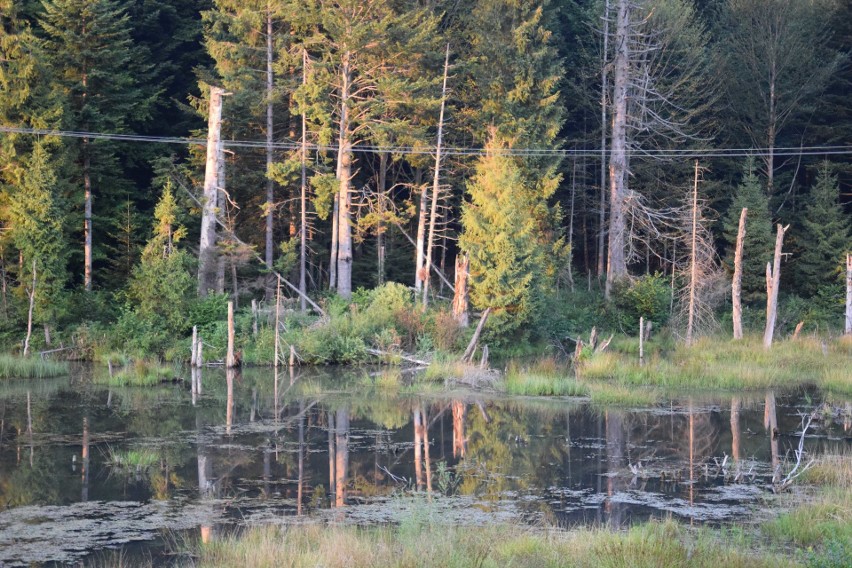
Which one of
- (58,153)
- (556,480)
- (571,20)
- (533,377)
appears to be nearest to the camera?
(556,480)

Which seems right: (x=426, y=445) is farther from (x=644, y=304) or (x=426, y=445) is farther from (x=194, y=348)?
(x=644, y=304)

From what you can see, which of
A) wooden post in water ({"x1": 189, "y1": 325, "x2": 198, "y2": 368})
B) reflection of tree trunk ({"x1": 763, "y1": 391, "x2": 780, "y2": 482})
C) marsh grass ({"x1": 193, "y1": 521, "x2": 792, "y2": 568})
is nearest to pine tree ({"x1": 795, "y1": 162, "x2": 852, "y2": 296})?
reflection of tree trunk ({"x1": 763, "y1": 391, "x2": 780, "y2": 482})

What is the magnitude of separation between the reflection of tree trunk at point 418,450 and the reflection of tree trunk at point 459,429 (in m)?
0.68

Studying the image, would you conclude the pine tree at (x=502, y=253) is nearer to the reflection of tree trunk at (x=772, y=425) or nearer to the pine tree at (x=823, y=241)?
the reflection of tree trunk at (x=772, y=425)

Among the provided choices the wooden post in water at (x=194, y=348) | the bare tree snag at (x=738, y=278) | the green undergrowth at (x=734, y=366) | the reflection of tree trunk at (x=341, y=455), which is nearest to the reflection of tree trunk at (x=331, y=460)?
the reflection of tree trunk at (x=341, y=455)

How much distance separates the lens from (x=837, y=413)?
22.1 meters

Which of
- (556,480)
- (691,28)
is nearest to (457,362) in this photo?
(556,480)

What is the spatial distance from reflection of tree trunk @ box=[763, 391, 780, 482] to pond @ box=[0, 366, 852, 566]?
48 millimetres

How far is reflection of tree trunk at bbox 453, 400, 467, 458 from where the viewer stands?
18.2m

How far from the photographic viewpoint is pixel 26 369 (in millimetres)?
27625

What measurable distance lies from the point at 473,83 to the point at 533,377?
21.6 m

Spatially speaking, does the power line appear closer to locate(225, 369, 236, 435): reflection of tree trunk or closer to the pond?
locate(225, 369, 236, 435): reflection of tree trunk

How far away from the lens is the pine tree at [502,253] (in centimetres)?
3409

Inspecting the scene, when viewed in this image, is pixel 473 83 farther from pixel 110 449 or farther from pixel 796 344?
pixel 110 449
